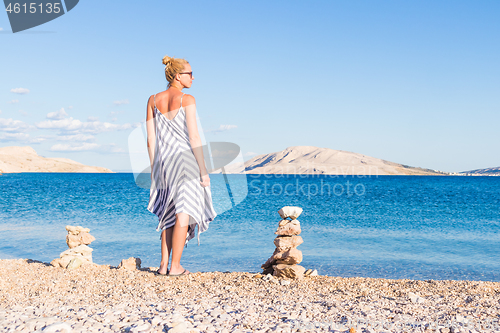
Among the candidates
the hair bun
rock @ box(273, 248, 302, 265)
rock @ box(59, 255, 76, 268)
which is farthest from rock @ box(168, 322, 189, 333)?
rock @ box(59, 255, 76, 268)

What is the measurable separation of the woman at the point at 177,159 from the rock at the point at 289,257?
1488 mm

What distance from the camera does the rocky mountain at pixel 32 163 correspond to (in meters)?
129

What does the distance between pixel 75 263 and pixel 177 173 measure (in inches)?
107

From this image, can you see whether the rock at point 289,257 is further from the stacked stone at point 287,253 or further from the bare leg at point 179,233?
the bare leg at point 179,233

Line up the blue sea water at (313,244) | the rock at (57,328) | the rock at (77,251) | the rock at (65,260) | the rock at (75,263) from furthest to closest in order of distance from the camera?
1. the blue sea water at (313,244)
2. the rock at (77,251)
3. the rock at (65,260)
4. the rock at (75,263)
5. the rock at (57,328)

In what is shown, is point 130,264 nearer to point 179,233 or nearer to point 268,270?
point 179,233

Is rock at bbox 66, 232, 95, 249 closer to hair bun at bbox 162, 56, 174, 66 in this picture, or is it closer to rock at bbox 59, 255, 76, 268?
rock at bbox 59, 255, 76, 268

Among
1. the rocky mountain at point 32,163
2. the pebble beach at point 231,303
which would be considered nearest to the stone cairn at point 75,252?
the pebble beach at point 231,303

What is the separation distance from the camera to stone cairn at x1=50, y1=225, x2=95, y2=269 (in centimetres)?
627

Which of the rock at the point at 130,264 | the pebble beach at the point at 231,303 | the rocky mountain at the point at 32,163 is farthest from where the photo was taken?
the rocky mountain at the point at 32,163

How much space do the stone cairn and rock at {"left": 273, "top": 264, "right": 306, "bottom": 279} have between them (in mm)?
3350

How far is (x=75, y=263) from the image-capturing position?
6.22 m

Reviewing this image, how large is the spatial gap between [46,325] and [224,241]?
8.98 meters

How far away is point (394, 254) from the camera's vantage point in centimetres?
1050
